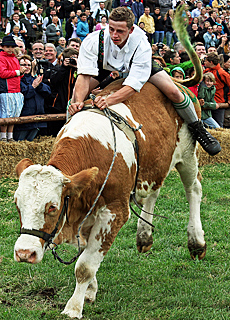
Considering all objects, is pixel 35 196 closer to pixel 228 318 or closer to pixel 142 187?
pixel 142 187

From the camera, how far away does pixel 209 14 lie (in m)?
22.3

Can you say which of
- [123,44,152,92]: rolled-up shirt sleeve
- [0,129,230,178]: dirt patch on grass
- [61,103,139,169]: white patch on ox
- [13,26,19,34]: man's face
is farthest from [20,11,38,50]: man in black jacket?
[61,103,139,169]: white patch on ox

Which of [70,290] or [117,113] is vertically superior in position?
[117,113]

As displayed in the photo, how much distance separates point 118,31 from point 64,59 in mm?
4386

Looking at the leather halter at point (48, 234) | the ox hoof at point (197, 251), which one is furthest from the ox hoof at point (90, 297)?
the ox hoof at point (197, 251)

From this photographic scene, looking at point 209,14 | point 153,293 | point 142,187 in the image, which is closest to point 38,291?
point 153,293

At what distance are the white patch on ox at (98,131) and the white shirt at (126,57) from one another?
0.54 metres

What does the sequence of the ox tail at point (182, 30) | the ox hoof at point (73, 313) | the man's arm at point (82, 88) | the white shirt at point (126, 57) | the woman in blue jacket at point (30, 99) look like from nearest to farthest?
the ox hoof at point (73, 313), the white shirt at point (126, 57), the man's arm at point (82, 88), the ox tail at point (182, 30), the woman in blue jacket at point (30, 99)

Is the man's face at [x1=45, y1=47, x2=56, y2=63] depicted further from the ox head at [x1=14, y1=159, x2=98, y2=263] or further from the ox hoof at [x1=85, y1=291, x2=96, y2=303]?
the ox head at [x1=14, y1=159, x2=98, y2=263]

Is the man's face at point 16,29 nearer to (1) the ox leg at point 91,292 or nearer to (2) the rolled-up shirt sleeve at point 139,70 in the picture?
(2) the rolled-up shirt sleeve at point 139,70

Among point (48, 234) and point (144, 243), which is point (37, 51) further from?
point (48, 234)

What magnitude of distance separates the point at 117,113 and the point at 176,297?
180cm

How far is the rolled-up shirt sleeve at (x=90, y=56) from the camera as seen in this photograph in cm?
449

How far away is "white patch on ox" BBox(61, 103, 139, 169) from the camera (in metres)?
3.86
